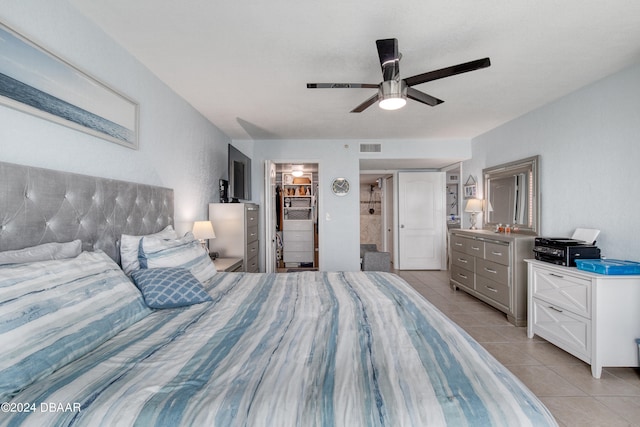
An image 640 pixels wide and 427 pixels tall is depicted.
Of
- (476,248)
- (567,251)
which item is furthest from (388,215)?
(567,251)

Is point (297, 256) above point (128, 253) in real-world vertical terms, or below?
below

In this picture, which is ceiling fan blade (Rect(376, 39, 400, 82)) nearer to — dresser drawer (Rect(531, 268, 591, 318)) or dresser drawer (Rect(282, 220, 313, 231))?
dresser drawer (Rect(531, 268, 591, 318))

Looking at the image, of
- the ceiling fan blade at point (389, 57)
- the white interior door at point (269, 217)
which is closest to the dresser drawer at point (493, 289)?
the ceiling fan blade at point (389, 57)

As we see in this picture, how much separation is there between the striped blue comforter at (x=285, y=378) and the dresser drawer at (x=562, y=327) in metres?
1.71

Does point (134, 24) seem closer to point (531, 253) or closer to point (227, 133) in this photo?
point (227, 133)

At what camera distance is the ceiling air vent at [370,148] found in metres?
4.78

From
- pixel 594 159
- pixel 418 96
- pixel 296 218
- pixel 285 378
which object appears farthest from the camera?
pixel 296 218

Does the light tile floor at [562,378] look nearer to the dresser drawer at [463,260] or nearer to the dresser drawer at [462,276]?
the dresser drawer at [462,276]

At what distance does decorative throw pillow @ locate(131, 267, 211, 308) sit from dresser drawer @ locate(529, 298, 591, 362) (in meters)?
2.84

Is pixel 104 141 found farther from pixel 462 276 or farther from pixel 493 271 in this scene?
pixel 462 276

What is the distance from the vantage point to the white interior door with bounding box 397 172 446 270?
18.9 ft

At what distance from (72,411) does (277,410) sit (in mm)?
564

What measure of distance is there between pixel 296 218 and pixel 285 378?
5645 millimetres

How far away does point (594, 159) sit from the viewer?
2623 millimetres
